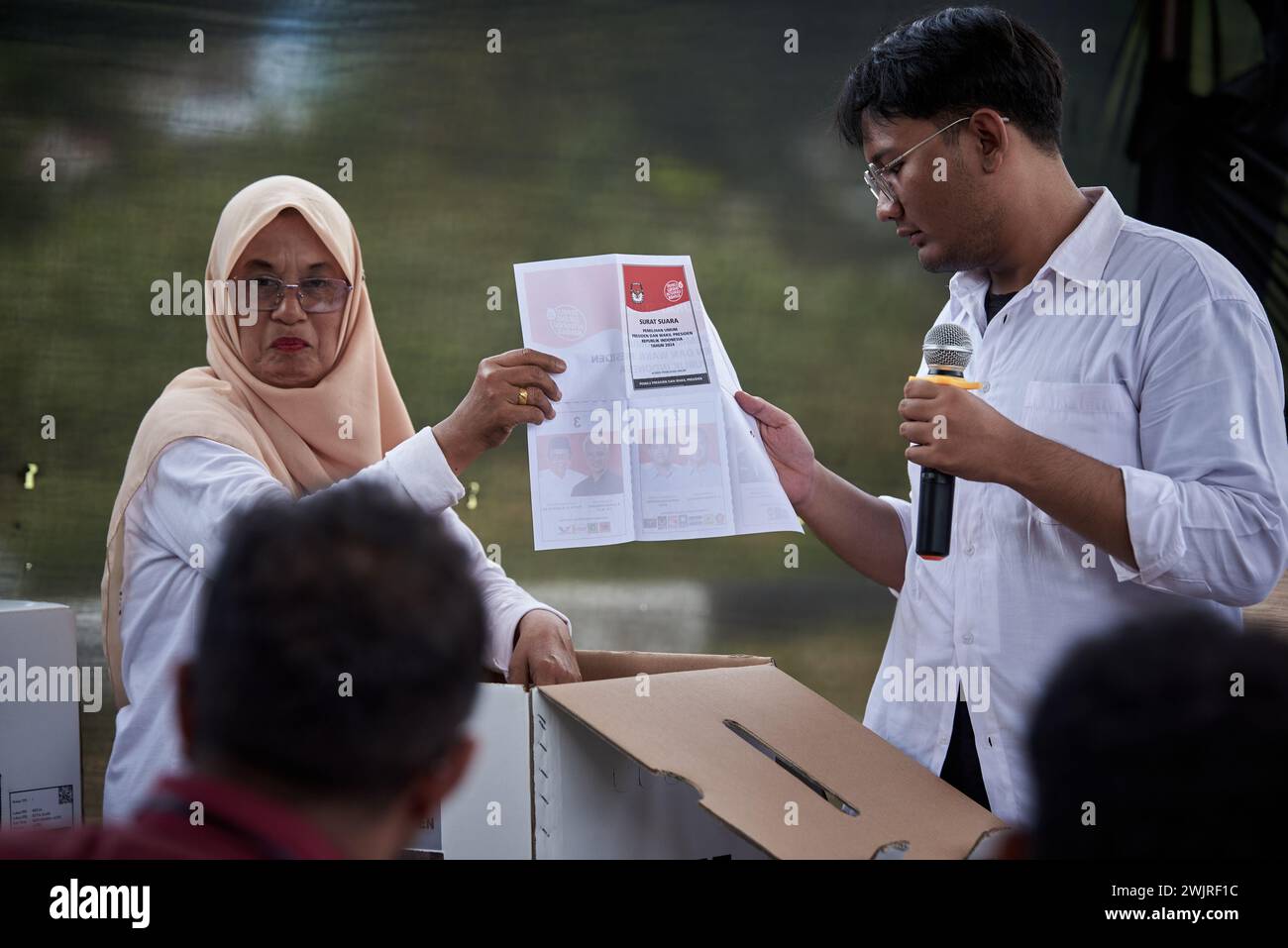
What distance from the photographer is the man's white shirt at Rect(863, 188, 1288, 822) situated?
150 centimetres

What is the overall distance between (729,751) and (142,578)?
106cm

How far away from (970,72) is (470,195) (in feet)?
5.57

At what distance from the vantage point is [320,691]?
83cm

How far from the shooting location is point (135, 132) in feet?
10.0

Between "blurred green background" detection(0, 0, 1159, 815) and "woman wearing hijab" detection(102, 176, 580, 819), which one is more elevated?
"blurred green background" detection(0, 0, 1159, 815)

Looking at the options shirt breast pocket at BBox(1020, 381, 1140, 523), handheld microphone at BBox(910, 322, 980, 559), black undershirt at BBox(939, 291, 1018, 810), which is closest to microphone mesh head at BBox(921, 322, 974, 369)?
handheld microphone at BBox(910, 322, 980, 559)

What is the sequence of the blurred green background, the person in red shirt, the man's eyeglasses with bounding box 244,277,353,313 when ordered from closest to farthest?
the person in red shirt → the man's eyeglasses with bounding box 244,277,353,313 → the blurred green background

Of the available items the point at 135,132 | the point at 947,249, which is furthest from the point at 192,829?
the point at 135,132

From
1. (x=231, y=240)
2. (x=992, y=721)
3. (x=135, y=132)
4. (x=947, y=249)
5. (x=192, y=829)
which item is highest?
(x=135, y=132)

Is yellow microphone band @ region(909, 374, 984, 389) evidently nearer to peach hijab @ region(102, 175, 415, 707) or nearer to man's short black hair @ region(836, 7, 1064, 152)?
man's short black hair @ region(836, 7, 1064, 152)

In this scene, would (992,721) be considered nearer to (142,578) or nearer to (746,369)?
(142,578)

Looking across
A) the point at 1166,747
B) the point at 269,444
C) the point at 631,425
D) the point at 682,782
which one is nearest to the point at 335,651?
the point at 1166,747

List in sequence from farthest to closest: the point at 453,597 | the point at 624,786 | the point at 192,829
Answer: the point at 624,786 → the point at 453,597 → the point at 192,829

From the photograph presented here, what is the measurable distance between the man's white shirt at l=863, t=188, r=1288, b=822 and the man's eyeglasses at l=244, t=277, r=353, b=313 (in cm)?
113
